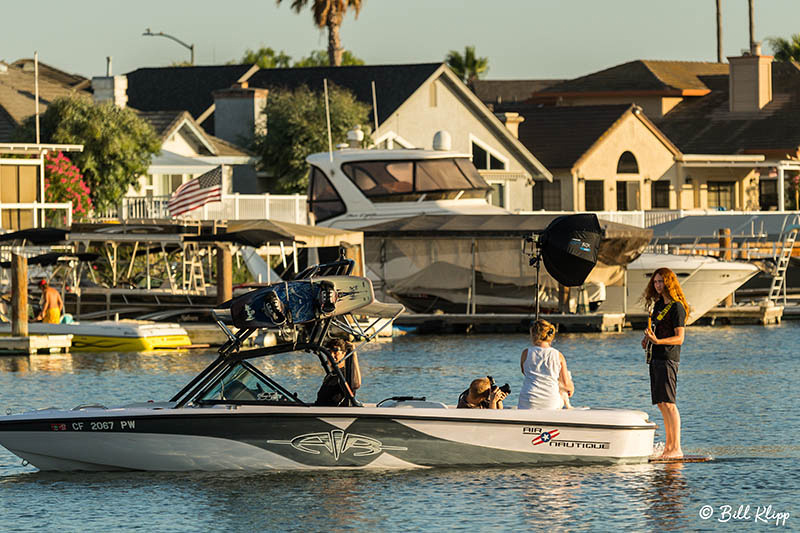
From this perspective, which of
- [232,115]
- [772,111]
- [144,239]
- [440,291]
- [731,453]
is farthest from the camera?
[772,111]

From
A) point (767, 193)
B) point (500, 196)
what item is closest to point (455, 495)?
point (500, 196)

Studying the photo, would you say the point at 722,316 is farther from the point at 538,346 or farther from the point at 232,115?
the point at 538,346

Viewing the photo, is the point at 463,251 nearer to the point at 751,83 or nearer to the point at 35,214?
the point at 35,214

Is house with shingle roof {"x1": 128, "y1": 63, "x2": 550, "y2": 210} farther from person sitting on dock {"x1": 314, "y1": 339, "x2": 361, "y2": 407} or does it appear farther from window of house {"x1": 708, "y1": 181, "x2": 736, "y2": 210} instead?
person sitting on dock {"x1": 314, "y1": 339, "x2": 361, "y2": 407}

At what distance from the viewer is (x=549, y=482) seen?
16.5m

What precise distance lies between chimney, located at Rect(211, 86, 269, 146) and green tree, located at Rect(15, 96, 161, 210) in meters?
8.05

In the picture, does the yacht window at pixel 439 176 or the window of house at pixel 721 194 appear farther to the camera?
the window of house at pixel 721 194

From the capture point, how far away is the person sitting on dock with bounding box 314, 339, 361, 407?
54.8ft

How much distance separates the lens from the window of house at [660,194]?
68.6m

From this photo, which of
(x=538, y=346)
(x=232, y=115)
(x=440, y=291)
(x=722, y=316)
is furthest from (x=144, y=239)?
(x=232, y=115)

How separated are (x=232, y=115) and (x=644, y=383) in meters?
35.2

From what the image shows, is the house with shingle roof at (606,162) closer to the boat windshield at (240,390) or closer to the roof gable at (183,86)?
the roof gable at (183,86)

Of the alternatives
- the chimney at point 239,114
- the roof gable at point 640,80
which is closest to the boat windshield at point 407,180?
the chimney at point 239,114

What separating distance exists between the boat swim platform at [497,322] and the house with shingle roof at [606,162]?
79.8ft
